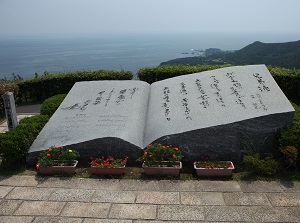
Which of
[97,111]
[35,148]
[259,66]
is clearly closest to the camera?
[35,148]

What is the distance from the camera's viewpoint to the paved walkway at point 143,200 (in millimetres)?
3951

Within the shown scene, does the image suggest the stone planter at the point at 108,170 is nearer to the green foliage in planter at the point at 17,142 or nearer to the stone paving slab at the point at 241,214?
the green foliage in planter at the point at 17,142

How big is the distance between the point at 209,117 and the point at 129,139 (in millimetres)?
1640

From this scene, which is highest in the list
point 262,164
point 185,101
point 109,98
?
point 185,101

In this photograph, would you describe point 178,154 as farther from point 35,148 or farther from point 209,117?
point 35,148

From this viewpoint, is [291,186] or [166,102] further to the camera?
[166,102]

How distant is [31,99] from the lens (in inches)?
427

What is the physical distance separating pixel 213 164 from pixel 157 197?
4.40 feet

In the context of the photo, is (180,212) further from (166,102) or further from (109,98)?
(109,98)

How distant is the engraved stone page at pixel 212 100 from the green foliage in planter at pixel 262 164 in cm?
74

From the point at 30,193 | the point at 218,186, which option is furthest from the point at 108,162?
the point at 218,186

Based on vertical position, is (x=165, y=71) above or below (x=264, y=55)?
above

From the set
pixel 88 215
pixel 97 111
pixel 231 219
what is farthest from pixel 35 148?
pixel 231 219

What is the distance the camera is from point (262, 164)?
5.09m
